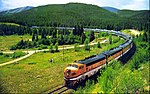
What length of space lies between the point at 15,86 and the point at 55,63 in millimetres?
12202

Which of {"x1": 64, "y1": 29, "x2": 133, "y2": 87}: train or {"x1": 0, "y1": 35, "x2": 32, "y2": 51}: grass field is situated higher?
{"x1": 0, "y1": 35, "x2": 32, "y2": 51}: grass field

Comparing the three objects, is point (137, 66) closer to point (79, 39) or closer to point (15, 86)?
point (15, 86)

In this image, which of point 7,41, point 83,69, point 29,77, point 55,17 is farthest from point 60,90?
point 55,17

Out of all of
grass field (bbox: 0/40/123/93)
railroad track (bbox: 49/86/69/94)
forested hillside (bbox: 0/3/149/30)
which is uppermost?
forested hillside (bbox: 0/3/149/30)

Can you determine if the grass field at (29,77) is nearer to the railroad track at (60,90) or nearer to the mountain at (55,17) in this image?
the railroad track at (60,90)

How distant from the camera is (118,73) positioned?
94.5 ft

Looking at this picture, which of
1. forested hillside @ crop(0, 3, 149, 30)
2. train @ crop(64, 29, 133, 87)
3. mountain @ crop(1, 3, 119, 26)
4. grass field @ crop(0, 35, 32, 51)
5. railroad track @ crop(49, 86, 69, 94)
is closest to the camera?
railroad track @ crop(49, 86, 69, 94)

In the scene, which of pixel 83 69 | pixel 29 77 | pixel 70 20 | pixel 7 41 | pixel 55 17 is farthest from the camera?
pixel 55 17

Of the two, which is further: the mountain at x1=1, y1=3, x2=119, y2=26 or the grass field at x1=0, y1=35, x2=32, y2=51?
the mountain at x1=1, y1=3, x2=119, y2=26

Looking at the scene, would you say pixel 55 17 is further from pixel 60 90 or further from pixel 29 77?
pixel 60 90

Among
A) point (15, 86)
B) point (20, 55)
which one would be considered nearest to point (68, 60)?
point (20, 55)

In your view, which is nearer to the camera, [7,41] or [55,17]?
[7,41]

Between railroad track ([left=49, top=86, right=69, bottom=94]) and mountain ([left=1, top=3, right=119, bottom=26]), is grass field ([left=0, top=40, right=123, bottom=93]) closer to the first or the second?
railroad track ([left=49, top=86, right=69, bottom=94])

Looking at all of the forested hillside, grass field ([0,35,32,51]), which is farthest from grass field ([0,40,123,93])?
the forested hillside
